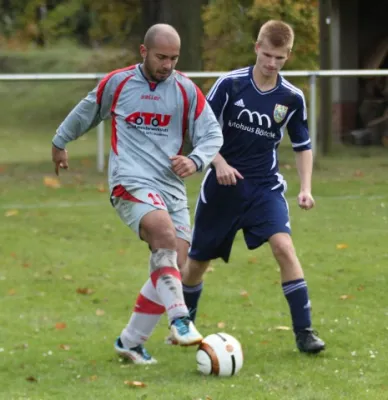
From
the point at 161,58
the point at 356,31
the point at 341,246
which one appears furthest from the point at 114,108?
the point at 356,31

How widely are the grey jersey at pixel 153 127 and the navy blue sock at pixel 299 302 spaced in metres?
0.97

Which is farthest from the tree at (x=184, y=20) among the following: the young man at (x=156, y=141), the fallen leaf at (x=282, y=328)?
the young man at (x=156, y=141)

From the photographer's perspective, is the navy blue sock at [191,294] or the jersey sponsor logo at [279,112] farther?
the navy blue sock at [191,294]

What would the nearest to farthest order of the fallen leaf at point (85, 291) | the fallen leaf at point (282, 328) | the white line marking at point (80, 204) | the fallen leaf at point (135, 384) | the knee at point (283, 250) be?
the fallen leaf at point (135, 384), the knee at point (283, 250), the fallen leaf at point (282, 328), the fallen leaf at point (85, 291), the white line marking at point (80, 204)

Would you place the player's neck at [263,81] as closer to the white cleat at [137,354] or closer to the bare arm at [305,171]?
the bare arm at [305,171]

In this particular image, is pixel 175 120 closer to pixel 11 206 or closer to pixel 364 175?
pixel 11 206

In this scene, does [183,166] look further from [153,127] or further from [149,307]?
[149,307]

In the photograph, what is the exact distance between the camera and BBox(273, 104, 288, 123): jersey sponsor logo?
283 inches

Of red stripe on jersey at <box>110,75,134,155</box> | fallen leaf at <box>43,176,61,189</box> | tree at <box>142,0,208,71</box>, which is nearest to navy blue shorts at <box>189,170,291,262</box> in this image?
red stripe on jersey at <box>110,75,134,155</box>

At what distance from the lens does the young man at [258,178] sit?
7066mm

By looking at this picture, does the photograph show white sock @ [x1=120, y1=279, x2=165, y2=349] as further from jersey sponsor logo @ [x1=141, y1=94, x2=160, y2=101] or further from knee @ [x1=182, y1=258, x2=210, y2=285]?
jersey sponsor logo @ [x1=141, y1=94, x2=160, y2=101]

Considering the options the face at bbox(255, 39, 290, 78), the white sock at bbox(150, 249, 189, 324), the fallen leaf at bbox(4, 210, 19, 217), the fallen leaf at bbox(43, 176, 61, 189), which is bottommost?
the fallen leaf at bbox(43, 176, 61, 189)

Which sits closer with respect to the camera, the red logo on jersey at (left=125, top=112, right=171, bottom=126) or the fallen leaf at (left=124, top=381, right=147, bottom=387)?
the fallen leaf at (left=124, top=381, right=147, bottom=387)

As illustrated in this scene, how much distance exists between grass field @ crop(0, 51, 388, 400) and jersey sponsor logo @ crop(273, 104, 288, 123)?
1.45 meters
